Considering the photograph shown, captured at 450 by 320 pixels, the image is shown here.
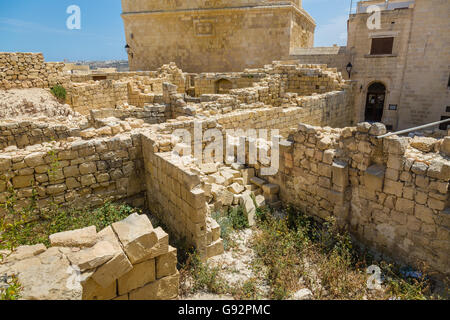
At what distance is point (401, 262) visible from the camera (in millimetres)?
4773

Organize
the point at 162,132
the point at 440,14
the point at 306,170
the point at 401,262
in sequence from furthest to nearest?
the point at 440,14 < the point at 162,132 < the point at 306,170 < the point at 401,262

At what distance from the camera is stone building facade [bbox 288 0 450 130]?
1376 cm

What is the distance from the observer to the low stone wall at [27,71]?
1144cm

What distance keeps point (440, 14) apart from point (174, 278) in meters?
16.8

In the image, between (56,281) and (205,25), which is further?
(205,25)

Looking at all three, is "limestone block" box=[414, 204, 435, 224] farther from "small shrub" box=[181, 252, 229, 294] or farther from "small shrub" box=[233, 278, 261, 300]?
"small shrub" box=[181, 252, 229, 294]

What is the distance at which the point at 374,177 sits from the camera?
490 cm

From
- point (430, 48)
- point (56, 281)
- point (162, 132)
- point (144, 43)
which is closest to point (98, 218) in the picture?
point (162, 132)

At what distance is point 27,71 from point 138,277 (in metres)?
12.5

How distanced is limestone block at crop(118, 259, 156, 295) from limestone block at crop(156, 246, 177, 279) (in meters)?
0.06

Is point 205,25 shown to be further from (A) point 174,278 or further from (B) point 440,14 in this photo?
(A) point 174,278

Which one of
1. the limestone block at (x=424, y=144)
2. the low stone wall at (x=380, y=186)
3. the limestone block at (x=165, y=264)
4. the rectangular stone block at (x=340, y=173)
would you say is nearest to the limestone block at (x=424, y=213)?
the low stone wall at (x=380, y=186)

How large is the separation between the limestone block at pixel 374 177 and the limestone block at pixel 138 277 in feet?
12.6

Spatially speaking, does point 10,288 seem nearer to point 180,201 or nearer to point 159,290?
point 159,290
